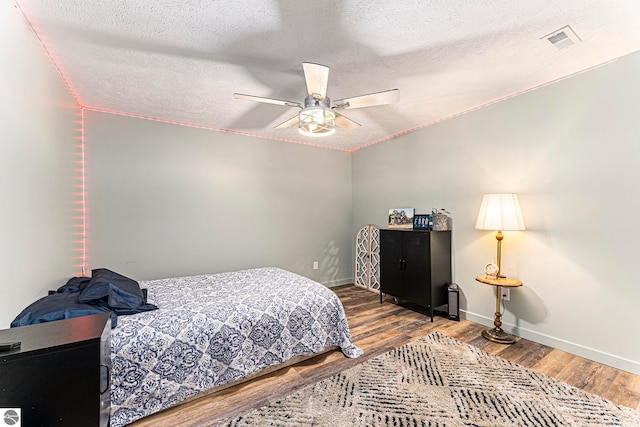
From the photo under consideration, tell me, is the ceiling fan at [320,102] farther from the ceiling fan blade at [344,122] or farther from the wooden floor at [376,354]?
the wooden floor at [376,354]

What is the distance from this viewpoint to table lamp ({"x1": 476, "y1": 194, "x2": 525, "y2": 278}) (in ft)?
8.77

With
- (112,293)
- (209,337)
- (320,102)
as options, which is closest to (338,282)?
(209,337)

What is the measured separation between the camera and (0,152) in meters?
1.42

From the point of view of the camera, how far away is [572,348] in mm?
2488

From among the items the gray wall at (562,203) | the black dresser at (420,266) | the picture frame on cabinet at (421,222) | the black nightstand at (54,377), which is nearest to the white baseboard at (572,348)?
the gray wall at (562,203)

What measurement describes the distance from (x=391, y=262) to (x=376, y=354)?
156 cm

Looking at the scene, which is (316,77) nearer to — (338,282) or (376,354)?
(376,354)

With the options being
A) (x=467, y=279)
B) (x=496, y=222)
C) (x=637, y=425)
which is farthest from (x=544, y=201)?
(x=637, y=425)

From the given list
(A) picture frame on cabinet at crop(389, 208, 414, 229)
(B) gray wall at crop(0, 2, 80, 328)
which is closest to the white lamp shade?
(A) picture frame on cabinet at crop(389, 208, 414, 229)

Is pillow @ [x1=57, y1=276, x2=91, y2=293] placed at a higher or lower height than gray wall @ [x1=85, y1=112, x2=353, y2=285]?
lower

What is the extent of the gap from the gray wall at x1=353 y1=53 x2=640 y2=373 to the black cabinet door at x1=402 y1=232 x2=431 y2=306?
0.45 metres

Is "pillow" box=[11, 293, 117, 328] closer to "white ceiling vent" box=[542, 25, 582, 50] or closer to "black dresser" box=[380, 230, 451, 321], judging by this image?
"black dresser" box=[380, 230, 451, 321]

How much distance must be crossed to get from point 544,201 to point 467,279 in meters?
1.20

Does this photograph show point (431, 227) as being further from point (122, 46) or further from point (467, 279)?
point (122, 46)
